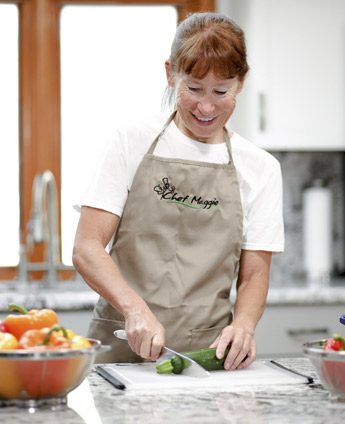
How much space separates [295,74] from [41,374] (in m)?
2.29

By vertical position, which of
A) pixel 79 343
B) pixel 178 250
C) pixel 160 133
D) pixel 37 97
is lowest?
pixel 79 343

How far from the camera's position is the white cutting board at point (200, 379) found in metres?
1.36

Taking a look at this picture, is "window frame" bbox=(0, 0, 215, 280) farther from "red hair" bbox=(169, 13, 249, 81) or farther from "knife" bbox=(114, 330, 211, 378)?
"knife" bbox=(114, 330, 211, 378)

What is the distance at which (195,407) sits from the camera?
3.93 ft

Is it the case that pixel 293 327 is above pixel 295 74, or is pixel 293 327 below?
below

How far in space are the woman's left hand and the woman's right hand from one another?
13 cm

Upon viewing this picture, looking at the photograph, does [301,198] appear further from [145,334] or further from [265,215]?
[145,334]

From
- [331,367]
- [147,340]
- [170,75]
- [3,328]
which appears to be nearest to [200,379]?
[147,340]

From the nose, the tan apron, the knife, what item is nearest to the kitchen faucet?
the tan apron

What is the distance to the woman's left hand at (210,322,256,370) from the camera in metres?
1.52

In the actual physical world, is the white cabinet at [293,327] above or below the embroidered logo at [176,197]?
below

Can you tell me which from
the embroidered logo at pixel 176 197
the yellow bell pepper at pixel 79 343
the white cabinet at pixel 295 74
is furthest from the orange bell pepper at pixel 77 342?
the white cabinet at pixel 295 74

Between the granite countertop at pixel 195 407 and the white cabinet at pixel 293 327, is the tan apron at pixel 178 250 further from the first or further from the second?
the white cabinet at pixel 293 327

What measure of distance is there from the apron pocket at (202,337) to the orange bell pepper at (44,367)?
2.17 ft
